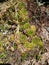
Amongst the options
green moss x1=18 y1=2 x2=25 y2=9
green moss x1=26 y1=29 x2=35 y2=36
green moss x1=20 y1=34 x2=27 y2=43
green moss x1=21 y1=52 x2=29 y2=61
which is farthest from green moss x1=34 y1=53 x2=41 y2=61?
green moss x1=18 y1=2 x2=25 y2=9

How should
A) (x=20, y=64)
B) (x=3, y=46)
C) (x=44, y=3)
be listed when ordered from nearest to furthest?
(x=20, y=64), (x=3, y=46), (x=44, y=3)

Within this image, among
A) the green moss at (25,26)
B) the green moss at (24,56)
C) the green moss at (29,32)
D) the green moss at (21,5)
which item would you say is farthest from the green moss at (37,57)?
the green moss at (21,5)

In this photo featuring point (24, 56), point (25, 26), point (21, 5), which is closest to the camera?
point (24, 56)

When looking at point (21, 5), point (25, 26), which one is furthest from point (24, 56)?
point (21, 5)

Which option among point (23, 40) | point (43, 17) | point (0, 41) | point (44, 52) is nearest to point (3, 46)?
point (0, 41)

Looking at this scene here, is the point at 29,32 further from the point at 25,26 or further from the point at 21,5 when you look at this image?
the point at 21,5

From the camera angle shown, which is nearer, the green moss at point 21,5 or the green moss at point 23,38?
the green moss at point 23,38

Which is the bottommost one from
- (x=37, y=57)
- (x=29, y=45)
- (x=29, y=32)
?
(x=37, y=57)

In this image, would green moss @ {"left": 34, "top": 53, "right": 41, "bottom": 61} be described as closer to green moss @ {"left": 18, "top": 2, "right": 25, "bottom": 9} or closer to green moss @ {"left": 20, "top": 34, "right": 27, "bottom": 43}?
green moss @ {"left": 20, "top": 34, "right": 27, "bottom": 43}

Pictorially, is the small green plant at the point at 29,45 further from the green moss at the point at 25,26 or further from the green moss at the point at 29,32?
the green moss at the point at 25,26

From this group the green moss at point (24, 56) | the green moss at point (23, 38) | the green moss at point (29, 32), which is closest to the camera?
the green moss at point (24, 56)

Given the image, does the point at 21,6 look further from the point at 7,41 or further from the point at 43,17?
the point at 7,41
